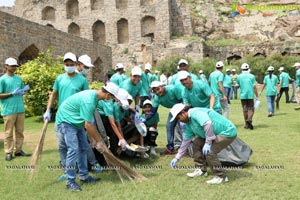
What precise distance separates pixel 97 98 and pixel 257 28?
124 feet

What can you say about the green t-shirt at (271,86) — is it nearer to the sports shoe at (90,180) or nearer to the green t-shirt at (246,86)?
the green t-shirt at (246,86)

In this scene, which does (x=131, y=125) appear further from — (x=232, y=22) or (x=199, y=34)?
(x=232, y=22)

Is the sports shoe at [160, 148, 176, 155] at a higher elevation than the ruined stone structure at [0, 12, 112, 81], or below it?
below

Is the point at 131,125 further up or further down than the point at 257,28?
further down

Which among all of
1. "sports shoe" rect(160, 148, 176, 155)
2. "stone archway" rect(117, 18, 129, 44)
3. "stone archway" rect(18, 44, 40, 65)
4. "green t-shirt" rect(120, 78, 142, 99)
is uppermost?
"stone archway" rect(117, 18, 129, 44)

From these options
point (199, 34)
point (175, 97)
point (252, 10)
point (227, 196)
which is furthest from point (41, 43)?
point (252, 10)

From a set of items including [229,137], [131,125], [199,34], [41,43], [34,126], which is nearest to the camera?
[229,137]

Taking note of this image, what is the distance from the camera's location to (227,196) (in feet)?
13.2

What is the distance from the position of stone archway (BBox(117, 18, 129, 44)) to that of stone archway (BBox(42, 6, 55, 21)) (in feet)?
28.8

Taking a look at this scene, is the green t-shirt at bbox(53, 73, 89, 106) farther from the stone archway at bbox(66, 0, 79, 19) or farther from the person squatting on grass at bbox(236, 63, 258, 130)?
the stone archway at bbox(66, 0, 79, 19)

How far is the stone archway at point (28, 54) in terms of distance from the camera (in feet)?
41.3

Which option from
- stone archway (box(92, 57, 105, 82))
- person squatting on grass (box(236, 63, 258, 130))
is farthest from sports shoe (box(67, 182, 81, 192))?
stone archway (box(92, 57, 105, 82))

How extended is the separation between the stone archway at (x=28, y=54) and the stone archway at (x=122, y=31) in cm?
2595

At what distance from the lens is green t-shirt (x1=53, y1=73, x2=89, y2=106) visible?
502 centimetres
